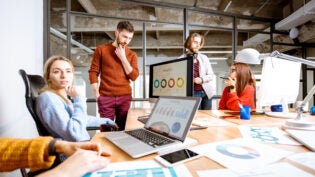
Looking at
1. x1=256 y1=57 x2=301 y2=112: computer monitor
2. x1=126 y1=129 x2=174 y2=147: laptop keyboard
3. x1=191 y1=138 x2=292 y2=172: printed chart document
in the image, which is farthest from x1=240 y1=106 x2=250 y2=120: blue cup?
x1=126 y1=129 x2=174 y2=147: laptop keyboard

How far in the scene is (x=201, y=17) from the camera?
14.3ft

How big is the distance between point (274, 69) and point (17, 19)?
2.17 metres

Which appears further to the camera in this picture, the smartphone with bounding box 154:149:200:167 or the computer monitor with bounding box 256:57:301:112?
the computer monitor with bounding box 256:57:301:112

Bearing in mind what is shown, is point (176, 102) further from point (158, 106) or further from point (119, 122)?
point (119, 122)

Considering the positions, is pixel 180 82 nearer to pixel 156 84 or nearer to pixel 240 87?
pixel 156 84

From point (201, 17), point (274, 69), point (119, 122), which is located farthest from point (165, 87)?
point (201, 17)

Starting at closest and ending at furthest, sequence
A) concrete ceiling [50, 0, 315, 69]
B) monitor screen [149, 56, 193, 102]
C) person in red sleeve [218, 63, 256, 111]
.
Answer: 1. monitor screen [149, 56, 193, 102]
2. person in red sleeve [218, 63, 256, 111]
3. concrete ceiling [50, 0, 315, 69]

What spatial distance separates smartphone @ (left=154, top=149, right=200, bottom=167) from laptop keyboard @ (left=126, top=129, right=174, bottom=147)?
86 millimetres

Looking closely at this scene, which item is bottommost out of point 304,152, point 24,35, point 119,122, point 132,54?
point 119,122

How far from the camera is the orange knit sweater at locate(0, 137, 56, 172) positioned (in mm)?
782

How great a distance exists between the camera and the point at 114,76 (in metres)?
2.17

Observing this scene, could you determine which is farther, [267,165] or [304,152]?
[304,152]

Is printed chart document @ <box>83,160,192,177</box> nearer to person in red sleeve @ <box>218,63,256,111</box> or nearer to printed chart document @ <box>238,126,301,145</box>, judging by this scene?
printed chart document @ <box>238,126,301,145</box>

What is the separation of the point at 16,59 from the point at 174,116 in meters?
1.60
